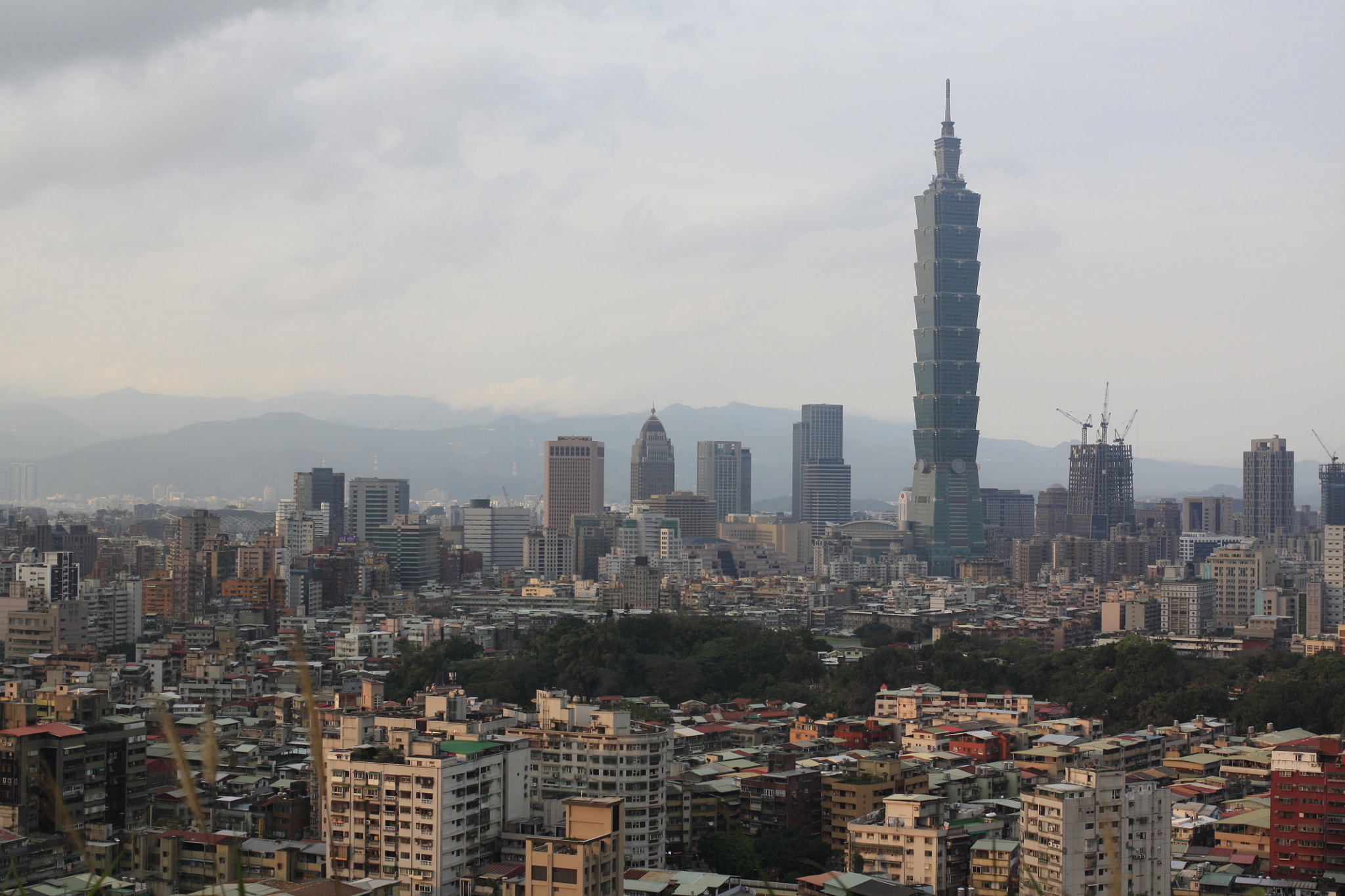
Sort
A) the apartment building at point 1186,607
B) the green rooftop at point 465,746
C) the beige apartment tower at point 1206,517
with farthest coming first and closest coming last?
the beige apartment tower at point 1206,517 < the apartment building at point 1186,607 < the green rooftop at point 465,746

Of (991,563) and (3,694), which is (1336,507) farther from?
(3,694)

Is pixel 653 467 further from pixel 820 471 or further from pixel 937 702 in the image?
pixel 937 702

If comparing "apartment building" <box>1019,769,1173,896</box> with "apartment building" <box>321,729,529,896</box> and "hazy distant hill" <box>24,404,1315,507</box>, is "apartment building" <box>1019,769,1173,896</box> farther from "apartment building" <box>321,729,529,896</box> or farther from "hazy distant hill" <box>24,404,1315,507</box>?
"hazy distant hill" <box>24,404,1315,507</box>

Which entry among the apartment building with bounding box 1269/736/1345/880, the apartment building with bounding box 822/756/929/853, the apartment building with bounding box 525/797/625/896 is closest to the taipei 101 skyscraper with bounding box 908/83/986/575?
the apartment building with bounding box 822/756/929/853

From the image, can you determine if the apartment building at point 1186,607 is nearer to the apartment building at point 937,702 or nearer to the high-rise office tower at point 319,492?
the apartment building at point 937,702

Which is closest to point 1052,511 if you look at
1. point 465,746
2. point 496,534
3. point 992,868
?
point 496,534

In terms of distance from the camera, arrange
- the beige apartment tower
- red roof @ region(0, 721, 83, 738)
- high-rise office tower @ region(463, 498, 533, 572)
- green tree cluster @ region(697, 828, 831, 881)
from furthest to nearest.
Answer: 1. the beige apartment tower
2. high-rise office tower @ region(463, 498, 533, 572)
3. red roof @ region(0, 721, 83, 738)
4. green tree cluster @ region(697, 828, 831, 881)

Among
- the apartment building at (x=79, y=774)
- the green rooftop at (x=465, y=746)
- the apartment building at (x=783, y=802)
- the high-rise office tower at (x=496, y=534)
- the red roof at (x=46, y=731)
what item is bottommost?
the apartment building at (x=783, y=802)

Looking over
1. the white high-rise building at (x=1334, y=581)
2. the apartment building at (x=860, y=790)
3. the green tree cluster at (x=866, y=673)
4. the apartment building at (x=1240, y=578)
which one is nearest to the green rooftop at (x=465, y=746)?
the apartment building at (x=860, y=790)
